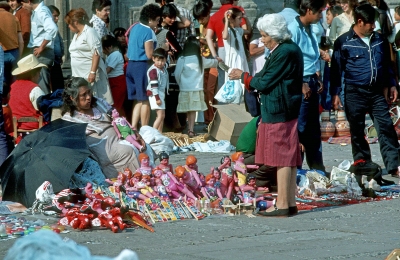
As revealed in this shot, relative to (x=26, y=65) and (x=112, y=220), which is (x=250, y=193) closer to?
(x=112, y=220)

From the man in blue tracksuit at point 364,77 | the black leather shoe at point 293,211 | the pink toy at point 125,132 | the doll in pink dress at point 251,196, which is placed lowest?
the black leather shoe at point 293,211

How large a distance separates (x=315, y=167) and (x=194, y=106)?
139 inches

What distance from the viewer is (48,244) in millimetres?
2066

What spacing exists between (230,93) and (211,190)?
489 cm

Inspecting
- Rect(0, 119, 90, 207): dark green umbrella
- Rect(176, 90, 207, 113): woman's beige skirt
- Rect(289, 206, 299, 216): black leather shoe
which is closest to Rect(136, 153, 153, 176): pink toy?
Rect(0, 119, 90, 207): dark green umbrella

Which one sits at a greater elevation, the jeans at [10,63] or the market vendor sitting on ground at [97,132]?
the jeans at [10,63]

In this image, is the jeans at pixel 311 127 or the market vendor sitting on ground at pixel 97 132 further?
the jeans at pixel 311 127

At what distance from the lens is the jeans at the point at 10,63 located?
11152 millimetres

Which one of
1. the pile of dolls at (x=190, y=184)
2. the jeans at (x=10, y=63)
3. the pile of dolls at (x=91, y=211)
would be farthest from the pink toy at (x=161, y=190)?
the jeans at (x=10, y=63)

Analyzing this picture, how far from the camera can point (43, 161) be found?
753cm

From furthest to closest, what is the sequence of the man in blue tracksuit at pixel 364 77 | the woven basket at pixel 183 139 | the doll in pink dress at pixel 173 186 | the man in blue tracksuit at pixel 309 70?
the woven basket at pixel 183 139 → the man in blue tracksuit at pixel 364 77 → the man in blue tracksuit at pixel 309 70 → the doll in pink dress at pixel 173 186

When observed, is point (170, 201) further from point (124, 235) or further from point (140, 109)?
point (140, 109)

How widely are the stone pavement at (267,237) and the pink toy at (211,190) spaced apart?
401mm

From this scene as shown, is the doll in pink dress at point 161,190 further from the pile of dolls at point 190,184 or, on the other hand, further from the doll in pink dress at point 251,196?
the doll in pink dress at point 251,196
